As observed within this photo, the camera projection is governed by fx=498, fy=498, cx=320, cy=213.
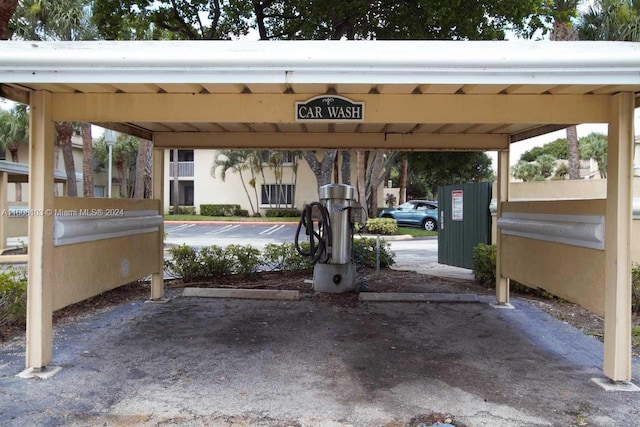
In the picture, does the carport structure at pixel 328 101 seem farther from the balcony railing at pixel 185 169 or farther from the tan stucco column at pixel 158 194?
the balcony railing at pixel 185 169

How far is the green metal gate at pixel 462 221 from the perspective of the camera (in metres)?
9.59

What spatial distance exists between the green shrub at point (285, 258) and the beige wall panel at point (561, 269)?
4.04 meters

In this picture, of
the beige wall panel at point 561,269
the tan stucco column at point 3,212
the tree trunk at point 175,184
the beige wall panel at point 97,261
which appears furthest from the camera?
the tree trunk at point 175,184

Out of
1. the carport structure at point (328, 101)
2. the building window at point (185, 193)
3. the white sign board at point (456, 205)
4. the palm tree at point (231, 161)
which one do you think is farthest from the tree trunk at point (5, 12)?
the building window at point (185, 193)

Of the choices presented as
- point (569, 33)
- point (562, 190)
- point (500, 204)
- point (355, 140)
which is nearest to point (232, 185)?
point (569, 33)

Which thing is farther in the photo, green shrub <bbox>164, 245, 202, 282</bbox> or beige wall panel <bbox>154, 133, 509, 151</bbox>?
green shrub <bbox>164, 245, 202, 282</bbox>

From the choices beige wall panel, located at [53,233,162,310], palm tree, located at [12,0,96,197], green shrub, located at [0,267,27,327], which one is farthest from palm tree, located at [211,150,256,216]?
green shrub, located at [0,267,27,327]

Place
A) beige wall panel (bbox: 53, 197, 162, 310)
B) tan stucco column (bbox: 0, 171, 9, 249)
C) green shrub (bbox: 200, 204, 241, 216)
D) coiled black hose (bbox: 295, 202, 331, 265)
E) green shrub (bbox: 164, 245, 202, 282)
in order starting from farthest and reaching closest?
green shrub (bbox: 200, 204, 241, 216) → tan stucco column (bbox: 0, 171, 9, 249) → green shrub (bbox: 164, 245, 202, 282) → coiled black hose (bbox: 295, 202, 331, 265) → beige wall panel (bbox: 53, 197, 162, 310)

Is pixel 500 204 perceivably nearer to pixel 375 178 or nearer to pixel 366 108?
pixel 366 108

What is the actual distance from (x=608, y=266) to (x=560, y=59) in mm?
1868

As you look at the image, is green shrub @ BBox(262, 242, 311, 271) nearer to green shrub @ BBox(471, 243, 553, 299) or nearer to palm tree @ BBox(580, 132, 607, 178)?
green shrub @ BBox(471, 243, 553, 299)

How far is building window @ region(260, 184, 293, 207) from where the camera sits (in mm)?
33750

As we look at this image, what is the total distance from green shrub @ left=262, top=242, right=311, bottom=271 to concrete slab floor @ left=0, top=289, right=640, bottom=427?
2892 mm

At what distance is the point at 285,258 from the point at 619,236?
6.47 meters
